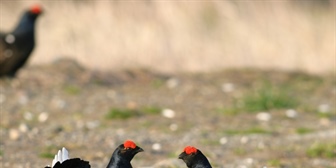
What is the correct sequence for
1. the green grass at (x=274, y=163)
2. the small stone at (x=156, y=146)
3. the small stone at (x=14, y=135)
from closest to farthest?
the green grass at (x=274, y=163) → the small stone at (x=156, y=146) → the small stone at (x=14, y=135)

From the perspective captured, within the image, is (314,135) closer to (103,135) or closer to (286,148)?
(286,148)

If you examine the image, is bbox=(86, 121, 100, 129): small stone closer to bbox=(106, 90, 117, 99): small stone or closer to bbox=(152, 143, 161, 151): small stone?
bbox=(152, 143, 161, 151): small stone

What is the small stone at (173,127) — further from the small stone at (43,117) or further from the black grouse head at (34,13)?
the black grouse head at (34,13)

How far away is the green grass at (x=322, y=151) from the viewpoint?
11883 millimetres

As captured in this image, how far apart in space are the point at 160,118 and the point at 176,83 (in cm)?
356

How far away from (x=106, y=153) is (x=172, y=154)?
29.0 inches

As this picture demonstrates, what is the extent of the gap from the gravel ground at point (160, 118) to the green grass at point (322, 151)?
0.05ft

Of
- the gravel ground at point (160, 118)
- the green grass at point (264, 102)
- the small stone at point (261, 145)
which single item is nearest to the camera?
the gravel ground at point (160, 118)

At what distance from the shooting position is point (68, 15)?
20609 millimetres

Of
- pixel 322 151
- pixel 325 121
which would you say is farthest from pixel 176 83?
pixel 322 151

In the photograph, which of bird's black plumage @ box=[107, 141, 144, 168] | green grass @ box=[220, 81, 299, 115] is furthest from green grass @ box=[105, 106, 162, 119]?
bird's black plumage @ box=[107, 141, 144, 168]

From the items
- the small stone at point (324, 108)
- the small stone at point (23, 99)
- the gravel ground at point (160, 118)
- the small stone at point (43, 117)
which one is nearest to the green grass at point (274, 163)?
the gravel ground at point (160, 118)

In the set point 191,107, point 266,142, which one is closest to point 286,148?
point 266,142

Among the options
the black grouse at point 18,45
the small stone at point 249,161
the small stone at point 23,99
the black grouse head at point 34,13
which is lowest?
the small stone at point 249,161
